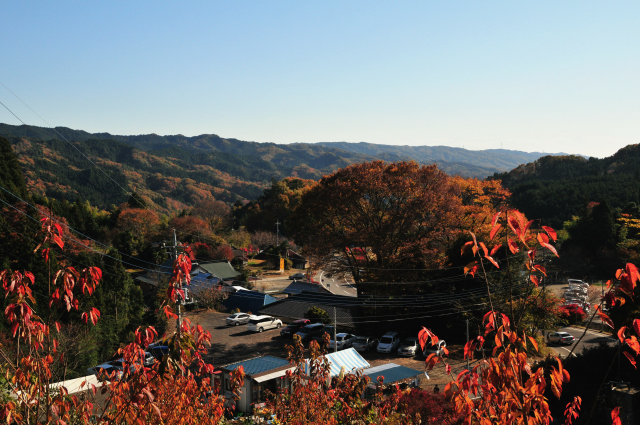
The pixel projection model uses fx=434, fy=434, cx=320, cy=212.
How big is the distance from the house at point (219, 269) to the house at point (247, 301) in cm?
585

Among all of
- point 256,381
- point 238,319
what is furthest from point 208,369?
point 238,319

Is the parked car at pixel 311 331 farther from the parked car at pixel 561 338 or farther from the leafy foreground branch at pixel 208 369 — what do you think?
the leafy foreground branch at pixel 208 369

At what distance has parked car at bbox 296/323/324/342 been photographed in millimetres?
20875

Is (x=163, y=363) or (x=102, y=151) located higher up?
(x=102, y=151)

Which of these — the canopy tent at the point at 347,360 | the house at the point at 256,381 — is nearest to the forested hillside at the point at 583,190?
the canopy tent at the point at 347,360

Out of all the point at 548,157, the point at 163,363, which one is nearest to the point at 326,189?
the point at 163,363

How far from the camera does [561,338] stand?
2114 cm

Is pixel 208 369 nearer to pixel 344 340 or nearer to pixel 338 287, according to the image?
Answer: pixel 344 340

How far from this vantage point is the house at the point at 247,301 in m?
26.8

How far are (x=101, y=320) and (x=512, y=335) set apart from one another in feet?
67.7

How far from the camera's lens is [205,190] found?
101188 mm

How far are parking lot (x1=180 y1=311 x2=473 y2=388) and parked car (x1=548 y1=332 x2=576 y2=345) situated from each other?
5730 millimetres

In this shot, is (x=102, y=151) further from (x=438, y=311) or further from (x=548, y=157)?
(x=438, y=311)

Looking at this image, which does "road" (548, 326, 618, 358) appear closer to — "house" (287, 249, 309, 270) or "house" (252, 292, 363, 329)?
"house" (252, 292, 363, 329)
